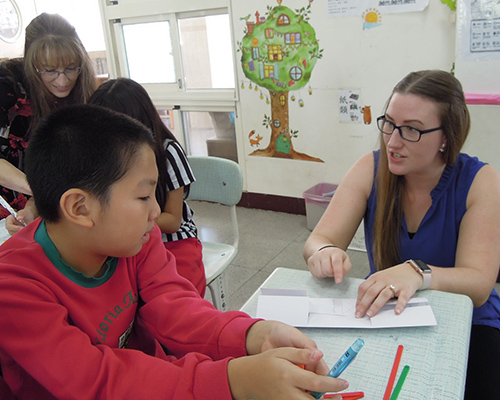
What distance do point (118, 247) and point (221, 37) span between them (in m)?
3.06

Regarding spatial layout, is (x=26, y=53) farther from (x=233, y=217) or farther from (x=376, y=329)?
(x=376, y=329)

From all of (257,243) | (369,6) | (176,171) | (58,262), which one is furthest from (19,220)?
(369,6)

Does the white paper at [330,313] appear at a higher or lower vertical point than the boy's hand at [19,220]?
lower

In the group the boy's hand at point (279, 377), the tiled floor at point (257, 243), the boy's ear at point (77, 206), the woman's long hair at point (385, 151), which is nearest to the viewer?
the boy's hand at point (279, 377)

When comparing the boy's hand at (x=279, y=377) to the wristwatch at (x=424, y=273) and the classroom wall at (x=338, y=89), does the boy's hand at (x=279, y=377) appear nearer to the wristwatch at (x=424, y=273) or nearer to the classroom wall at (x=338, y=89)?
the wristwatch at (x=424, y=273)

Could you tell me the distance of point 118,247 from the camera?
81 cm

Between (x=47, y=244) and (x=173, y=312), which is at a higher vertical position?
(x=47, y=244)

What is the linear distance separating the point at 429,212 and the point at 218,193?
36.1 inches

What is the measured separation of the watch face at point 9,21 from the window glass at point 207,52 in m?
2.97

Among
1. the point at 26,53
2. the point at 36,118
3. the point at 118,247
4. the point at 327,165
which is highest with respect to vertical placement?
the point at 26,53

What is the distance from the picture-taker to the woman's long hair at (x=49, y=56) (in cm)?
164

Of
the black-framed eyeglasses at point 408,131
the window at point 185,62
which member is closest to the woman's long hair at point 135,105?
the black-framed eyeglasses at point 408,131

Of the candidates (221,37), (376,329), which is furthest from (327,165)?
(376,329)

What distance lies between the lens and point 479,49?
7.48 feet
